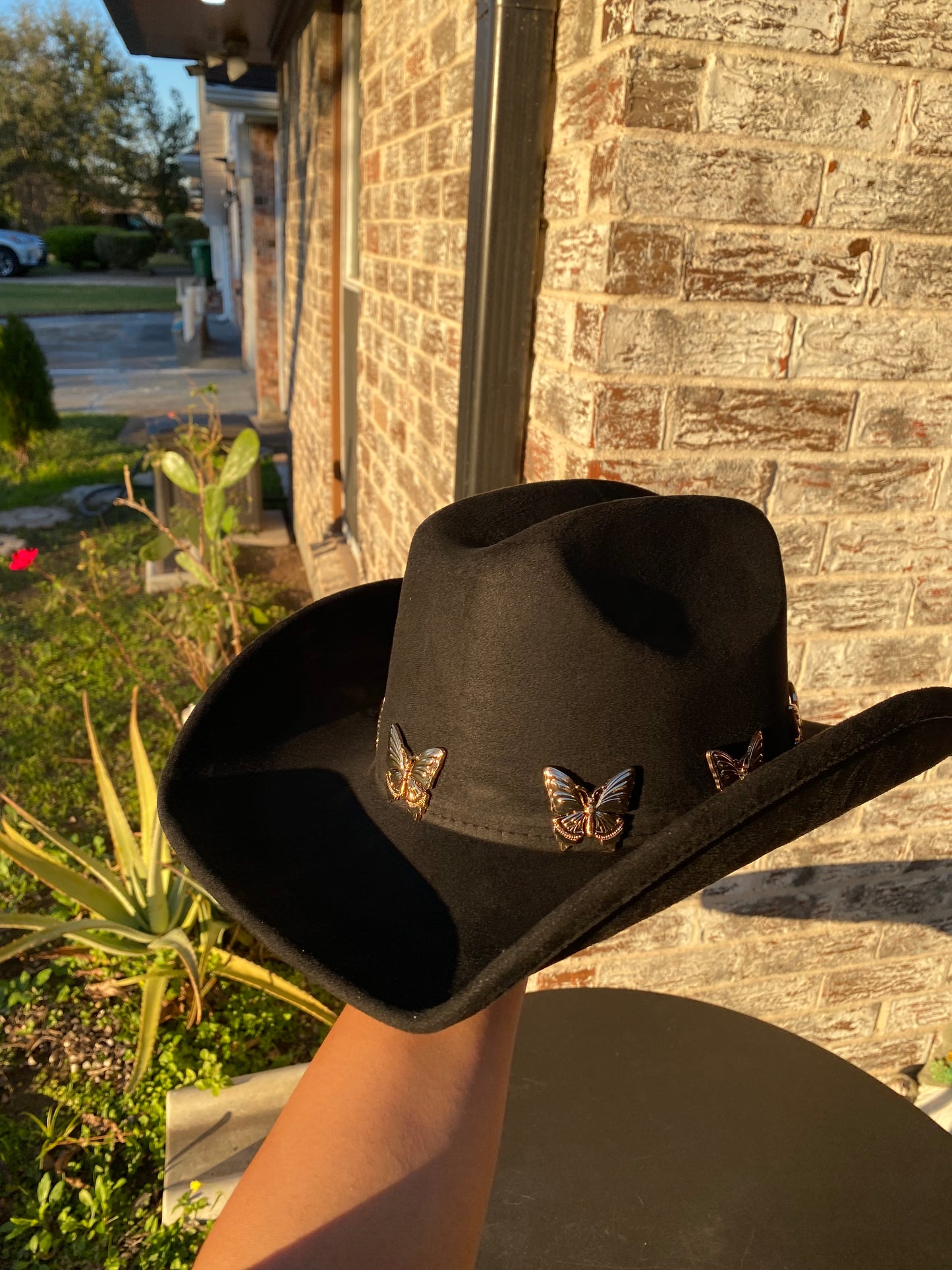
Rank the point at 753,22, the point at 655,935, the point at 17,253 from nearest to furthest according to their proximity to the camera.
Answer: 1. the point at 753,22
2. the point at 655,935
3. the point at 17,253

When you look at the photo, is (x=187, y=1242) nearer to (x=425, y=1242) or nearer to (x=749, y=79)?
(x=425, y=1242)

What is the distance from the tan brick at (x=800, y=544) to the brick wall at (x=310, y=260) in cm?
404

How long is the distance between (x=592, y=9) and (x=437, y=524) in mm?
1054

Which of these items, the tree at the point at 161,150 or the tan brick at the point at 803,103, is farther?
the tree at the point at 161,150

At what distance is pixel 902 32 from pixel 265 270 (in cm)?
1054

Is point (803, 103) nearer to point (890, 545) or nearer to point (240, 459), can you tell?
point (890, 545)

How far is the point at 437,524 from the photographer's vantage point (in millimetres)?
1316

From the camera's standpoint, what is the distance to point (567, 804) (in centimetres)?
112

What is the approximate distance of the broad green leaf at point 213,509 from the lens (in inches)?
206

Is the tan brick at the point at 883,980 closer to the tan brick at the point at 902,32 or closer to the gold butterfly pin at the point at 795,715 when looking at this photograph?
the gold butterfly pin at the point at 795,715

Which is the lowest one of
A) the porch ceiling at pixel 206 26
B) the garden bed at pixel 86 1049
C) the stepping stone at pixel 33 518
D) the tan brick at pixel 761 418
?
the stepping stone at pixel 33 518

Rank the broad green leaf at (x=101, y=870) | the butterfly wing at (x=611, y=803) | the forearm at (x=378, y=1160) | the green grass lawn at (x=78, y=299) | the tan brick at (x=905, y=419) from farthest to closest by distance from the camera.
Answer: the green grass lawn at (x=78, y=299), the broad green leaf at (x=101, y=870), the tan brick at (x=905, y=419), the butterfly wing at (x=611, y=803), the forearm at (x=378, y=1160)

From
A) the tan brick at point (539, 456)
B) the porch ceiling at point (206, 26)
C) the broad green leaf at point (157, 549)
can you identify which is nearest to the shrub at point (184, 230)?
the porch ceiling at point (206, 26)

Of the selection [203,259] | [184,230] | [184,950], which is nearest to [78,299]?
[203,259]
